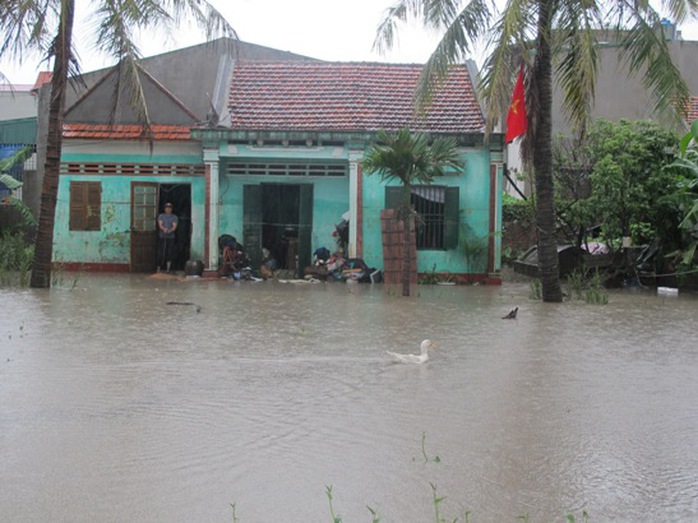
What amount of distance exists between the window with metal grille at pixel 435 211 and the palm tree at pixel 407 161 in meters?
3.53

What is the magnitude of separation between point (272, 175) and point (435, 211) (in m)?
4.03

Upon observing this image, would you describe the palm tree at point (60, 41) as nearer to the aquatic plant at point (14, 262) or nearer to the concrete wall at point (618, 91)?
the aquatic plant at point (14, 262)

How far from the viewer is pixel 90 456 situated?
5094 mm

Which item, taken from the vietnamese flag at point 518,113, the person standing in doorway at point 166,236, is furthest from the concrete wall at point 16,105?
the vietnamese flag at point 518,113

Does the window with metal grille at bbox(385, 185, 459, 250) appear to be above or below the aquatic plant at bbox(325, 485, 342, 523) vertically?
above

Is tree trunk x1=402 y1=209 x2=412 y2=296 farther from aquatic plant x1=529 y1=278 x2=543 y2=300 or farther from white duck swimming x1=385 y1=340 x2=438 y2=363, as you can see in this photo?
white duck swimming x1=385 y1=340 x2=438 y2=363

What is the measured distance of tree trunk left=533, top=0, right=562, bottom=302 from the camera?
14.2m

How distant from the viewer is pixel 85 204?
2025cm

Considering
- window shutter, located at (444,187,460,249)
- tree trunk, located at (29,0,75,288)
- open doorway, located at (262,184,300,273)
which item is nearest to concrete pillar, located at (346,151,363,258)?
window shutter, located at (444,187,460,249)

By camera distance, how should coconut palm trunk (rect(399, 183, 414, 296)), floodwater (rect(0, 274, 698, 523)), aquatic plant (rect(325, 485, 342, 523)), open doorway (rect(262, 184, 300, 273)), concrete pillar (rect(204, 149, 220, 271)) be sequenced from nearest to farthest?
aquatic plant (rect(325, 485, 342, 523)), floodwater (rect(0, 274, 698, 523)), coconut palm trunk (rect(399, 183, 414, 296)), concrete pillar (rect(204, 149, 220, 271)), open doorway (rect(262, 184, 300, 273))

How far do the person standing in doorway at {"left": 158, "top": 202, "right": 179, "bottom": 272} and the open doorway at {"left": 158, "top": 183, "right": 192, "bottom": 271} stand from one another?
0.27 meters

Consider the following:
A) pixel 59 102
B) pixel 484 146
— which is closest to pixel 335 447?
pixel 59 102

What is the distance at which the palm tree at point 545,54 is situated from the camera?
13.0 m

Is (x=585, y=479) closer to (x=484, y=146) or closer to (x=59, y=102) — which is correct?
(x=59, y=102)
